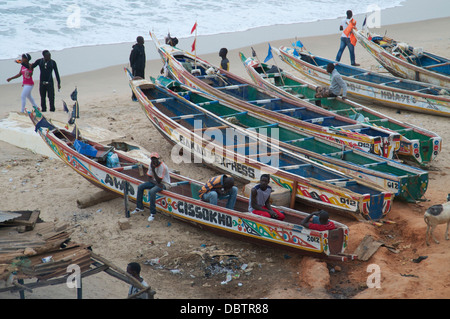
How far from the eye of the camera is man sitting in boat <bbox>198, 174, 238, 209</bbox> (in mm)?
9195

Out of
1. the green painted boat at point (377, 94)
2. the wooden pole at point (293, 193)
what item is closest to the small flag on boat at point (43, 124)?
the wooden pole at point (293, 193)

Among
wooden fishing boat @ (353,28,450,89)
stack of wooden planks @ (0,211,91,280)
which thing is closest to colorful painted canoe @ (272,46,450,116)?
wooden fishing boat @ (353,28,450,89)

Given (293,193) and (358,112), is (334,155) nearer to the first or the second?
(293,193)

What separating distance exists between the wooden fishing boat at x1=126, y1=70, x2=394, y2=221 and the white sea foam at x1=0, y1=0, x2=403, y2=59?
11740 millimetres

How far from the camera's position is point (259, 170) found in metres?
10.5

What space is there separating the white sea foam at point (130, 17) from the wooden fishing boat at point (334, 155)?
12.6 metres

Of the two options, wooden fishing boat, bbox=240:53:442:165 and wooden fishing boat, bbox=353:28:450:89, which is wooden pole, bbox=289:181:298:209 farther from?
wooden fishing boat, bbox=353:28:450:89

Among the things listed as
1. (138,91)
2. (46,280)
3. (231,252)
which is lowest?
(231,252)

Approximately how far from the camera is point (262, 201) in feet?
29.6

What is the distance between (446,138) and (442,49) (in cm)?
914

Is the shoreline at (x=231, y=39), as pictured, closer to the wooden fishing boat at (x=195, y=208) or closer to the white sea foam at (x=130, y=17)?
the white sea foam at (x=130, y=17)

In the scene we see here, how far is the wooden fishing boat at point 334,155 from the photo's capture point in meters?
9.97

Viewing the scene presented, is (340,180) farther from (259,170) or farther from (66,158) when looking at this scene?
(66,158)

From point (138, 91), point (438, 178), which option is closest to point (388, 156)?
point (438, 178)
